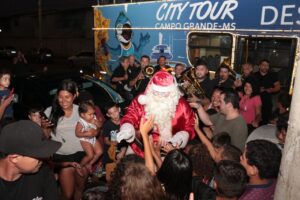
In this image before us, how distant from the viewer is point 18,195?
7.74 feet

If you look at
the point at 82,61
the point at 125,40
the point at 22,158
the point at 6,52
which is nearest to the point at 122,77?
the point at 125,40

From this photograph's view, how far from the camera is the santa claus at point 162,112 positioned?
12.6ft

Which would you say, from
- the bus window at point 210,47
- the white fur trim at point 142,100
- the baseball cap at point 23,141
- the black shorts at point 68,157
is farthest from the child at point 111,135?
the bus window at point 210,47

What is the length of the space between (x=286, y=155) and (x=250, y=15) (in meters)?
5.80

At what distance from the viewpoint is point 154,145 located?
3.61 m

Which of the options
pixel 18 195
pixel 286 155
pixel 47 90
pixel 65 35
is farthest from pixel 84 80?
pixel 65 35

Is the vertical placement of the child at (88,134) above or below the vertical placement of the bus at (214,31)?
below

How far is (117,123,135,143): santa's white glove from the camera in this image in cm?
352

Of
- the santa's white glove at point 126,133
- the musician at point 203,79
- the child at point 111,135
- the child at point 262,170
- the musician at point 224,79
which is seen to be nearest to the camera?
the child at point 262,170

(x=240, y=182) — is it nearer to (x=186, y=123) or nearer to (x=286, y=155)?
(x=286, y=155)

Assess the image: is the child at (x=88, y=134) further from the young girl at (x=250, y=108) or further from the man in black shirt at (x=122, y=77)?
the man in black shirt at (x=122, y=77)

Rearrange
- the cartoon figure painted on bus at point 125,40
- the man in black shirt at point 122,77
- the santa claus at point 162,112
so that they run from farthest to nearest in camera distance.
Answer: the cartoon figure painted on bus at point 125,40
the man in black shirt at point 122,77
the santa claus at point 162,112

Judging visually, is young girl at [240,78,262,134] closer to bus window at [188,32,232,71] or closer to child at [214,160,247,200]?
bus window at [188,32,232,71]

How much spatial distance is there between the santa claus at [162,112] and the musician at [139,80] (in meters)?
2.79
